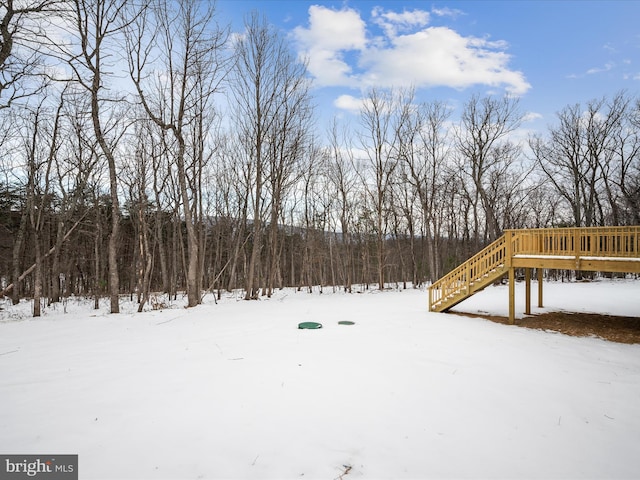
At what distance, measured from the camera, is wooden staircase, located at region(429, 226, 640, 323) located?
7.41 meters

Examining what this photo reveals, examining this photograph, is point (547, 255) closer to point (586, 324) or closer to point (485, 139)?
point (586, 324)

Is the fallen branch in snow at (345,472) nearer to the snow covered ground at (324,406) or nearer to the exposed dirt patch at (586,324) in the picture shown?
the snow covered ground at (324,406)

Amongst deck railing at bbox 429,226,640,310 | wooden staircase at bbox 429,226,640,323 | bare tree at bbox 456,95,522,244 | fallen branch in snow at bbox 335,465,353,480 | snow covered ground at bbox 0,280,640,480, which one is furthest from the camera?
bare tree at bbox 456,95,522,244

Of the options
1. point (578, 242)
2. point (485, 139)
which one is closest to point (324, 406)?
point (578, 242)

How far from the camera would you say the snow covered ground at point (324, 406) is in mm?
2490

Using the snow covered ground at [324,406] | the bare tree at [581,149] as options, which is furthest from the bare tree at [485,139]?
the snow covered ground at [324,406]

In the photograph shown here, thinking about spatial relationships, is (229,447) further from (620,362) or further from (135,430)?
(620,362)

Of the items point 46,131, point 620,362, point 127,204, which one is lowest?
point 620,362

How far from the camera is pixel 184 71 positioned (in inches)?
474

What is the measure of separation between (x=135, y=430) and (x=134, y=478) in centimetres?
76

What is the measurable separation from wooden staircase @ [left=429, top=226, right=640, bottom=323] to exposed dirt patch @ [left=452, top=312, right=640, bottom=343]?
0.85 meters

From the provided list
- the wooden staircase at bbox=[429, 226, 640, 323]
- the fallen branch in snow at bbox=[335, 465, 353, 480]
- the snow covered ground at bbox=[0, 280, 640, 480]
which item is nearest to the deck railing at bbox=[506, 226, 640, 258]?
the wooden staircase at bbox=[429, 226, 640, 323]

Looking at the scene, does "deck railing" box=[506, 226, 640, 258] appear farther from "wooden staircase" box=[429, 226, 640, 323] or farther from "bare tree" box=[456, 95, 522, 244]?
"bare tree" box=[456, 95, 522, 244]

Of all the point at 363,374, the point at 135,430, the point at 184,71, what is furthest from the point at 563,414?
the point at 184,71
